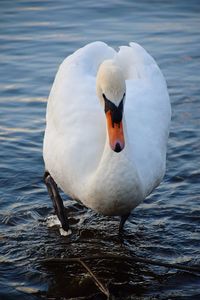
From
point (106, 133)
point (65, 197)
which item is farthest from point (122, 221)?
point (65, 197)

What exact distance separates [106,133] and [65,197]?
5.44ft

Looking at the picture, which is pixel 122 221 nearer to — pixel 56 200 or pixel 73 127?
pixel 56 200

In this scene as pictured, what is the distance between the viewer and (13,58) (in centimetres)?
1078

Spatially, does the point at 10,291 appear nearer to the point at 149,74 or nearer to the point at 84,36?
the point at 149,74

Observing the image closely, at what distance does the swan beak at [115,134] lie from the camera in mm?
5340

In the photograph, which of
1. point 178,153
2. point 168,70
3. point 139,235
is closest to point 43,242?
point 139,235

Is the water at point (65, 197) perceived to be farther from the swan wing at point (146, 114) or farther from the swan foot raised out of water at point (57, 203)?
the swan wing at point (146, 114)

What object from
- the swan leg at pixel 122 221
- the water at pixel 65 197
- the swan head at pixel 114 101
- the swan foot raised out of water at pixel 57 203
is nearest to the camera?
the swan head at pixel 114 101

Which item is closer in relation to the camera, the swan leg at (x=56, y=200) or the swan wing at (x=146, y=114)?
the swan wing at (x=146, y=114)

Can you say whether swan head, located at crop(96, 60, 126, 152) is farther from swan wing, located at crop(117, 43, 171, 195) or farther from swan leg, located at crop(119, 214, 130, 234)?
swan leg, located at crop(119, 214, 130, 234)

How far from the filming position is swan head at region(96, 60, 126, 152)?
5.33 metres

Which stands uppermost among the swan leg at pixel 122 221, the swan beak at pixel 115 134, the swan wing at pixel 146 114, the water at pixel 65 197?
the swan beak at pixel 115 134

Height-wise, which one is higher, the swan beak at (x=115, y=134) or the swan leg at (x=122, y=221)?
the swan beak at (x=115, y=134)

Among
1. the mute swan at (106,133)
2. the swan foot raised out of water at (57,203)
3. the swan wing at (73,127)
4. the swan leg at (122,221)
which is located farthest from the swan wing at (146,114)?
the swan foot raised out of water at (57,203)
